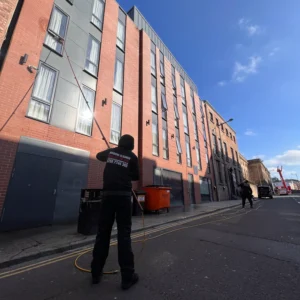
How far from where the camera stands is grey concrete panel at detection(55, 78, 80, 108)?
784cm

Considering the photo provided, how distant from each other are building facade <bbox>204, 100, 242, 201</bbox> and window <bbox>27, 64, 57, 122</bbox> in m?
19.4

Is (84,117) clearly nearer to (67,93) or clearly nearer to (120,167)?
(67,93)

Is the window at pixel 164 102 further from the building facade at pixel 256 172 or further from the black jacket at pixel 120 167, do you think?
the building facade at pixel 256 172

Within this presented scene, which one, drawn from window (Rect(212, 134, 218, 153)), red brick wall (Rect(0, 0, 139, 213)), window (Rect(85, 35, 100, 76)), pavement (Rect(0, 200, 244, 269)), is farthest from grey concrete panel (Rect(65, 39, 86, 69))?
window (Rect(212, 134, 218, 153))

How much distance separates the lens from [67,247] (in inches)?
164

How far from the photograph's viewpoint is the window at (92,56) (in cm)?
966

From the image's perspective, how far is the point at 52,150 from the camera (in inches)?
276

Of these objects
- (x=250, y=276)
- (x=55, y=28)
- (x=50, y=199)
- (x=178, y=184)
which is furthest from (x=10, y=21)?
(x=178, y=184)

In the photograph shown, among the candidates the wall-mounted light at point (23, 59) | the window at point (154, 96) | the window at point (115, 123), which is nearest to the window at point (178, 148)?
the window at point (154, 96)

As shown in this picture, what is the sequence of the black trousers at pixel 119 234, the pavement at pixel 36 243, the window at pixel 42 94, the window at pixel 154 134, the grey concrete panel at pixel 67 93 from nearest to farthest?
the black trousers at pixel 119 234, the pavement at pixel 36 243, the window at pixel 42 94, the grey concrete panel at pixel 67 93, the window at pixel 154 134

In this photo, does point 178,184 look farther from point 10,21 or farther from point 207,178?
point 10,21

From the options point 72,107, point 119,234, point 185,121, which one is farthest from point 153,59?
point 119,234

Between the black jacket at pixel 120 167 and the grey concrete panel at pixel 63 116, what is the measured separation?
5.35m

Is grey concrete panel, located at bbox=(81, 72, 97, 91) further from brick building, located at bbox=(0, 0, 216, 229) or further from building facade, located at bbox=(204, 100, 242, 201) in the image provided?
building facade, located at bbox=(204, 100, 242, 201)
